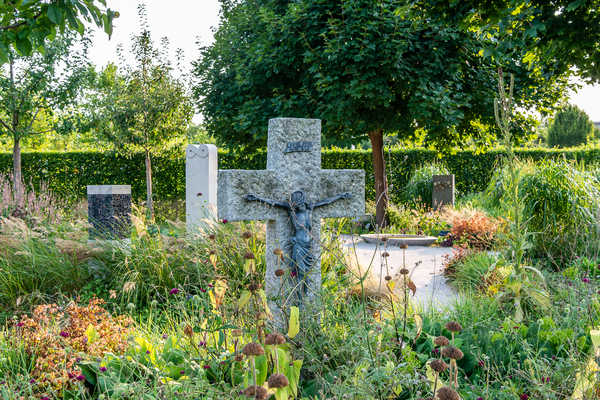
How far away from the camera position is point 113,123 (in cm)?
1288

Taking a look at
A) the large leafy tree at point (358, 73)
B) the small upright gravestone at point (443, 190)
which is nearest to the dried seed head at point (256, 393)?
the large leafy tree at point (358, 73)

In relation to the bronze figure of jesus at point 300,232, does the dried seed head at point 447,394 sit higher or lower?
lower

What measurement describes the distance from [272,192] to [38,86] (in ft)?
34.8

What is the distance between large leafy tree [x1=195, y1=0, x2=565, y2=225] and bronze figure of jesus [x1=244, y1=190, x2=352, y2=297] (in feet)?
15.7

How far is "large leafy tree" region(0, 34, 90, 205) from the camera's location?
37.9ft

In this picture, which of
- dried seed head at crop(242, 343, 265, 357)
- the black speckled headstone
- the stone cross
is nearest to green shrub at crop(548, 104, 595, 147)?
the black speckled headstone

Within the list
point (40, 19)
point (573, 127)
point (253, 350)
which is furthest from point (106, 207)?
point (573, 127)

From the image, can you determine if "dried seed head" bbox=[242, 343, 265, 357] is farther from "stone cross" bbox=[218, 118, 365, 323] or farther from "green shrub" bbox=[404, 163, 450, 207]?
"green shrub" bbox=[404, 163, 450, 207]

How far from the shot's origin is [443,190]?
1154 cm

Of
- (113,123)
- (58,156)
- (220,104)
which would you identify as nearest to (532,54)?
(220,104)

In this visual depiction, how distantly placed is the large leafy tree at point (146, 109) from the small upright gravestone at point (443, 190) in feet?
23.0

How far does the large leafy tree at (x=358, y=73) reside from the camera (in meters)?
8.18

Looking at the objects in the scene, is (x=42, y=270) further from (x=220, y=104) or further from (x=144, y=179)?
(x=144, y=179)

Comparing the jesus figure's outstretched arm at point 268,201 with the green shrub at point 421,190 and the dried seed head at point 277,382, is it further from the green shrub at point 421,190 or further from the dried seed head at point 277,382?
the green shrub at point 421,190
